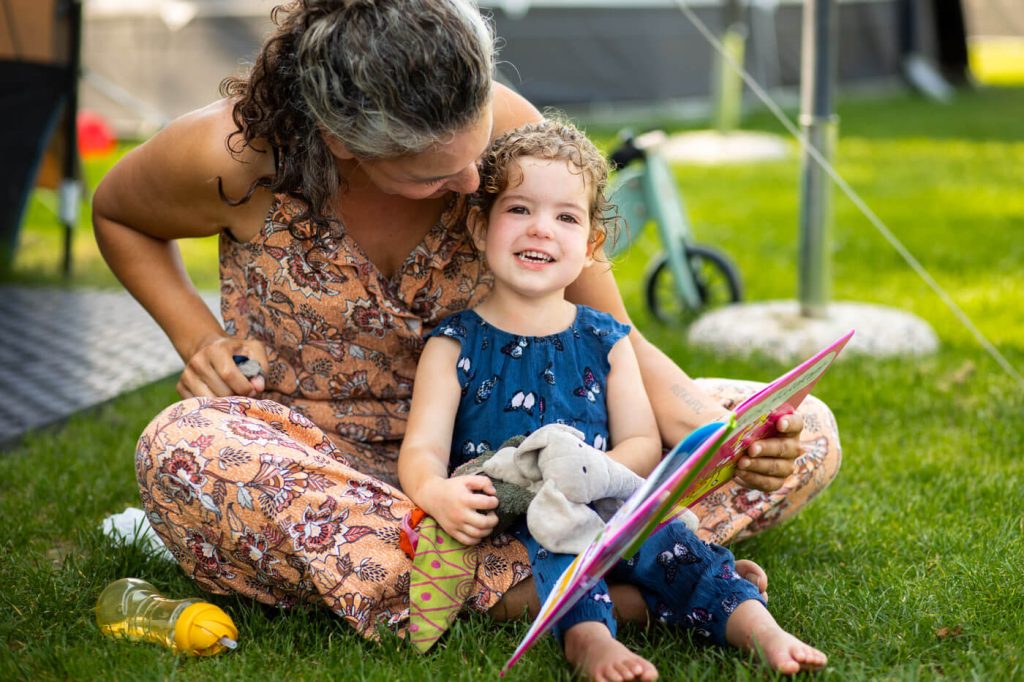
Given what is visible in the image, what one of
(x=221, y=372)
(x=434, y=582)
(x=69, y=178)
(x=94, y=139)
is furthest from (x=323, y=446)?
(x=94, y=139)

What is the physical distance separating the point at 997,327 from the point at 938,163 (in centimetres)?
431

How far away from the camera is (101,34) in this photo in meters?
9.83

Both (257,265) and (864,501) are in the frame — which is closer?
(257,265)

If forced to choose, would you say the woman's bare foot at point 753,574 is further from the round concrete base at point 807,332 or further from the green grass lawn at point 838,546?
the round concrete base at point 807,332

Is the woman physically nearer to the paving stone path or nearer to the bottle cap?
the bottle cap

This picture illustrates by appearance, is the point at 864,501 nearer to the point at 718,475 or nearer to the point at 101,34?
the point at 718,475

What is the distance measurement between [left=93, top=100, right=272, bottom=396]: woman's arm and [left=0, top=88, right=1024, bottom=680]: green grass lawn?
43cm

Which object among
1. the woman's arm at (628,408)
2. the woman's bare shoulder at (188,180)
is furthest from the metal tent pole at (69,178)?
the woman's arm at (628,408)

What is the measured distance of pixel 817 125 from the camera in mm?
3916

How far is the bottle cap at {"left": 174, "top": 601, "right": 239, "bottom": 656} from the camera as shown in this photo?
2.04 metres

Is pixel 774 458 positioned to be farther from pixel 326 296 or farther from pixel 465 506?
pixel 326 296

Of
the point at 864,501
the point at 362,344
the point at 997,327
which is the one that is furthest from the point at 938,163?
the point at 362,344

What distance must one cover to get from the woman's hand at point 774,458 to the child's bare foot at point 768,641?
231 millimetres

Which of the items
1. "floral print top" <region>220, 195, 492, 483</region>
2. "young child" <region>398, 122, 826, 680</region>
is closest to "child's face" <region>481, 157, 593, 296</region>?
"young child" <region>398, 122, 826, 680</region>
